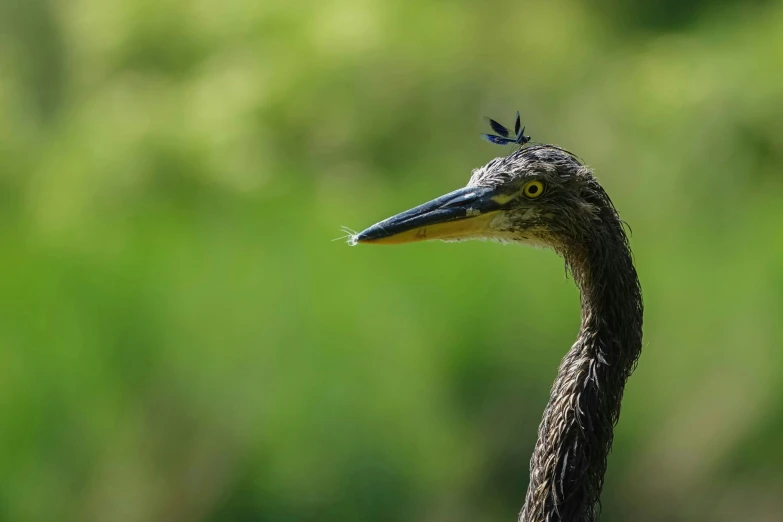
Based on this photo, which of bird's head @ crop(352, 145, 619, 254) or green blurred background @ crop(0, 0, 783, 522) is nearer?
bird's head @ crop(352, 145, 619, 254)

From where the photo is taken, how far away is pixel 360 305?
10.4 feet

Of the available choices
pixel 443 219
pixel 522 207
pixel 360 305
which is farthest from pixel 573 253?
pixel 360 305

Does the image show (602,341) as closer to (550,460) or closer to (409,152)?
(550,460)

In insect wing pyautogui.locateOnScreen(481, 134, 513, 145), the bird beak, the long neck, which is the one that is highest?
insect wing pyautogui.locateOnScreen(481, 134, 513, 145)

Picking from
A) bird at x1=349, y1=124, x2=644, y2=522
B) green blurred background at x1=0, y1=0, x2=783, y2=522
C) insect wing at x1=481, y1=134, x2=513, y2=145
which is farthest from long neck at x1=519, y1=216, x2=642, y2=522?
green blurred background at x1=0, y1=0, x2=783, y2=522

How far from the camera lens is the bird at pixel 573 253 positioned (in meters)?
1.43

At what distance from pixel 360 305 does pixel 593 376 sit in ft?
5.84

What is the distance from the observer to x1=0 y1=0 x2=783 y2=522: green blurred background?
313cm

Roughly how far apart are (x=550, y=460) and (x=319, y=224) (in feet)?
6.58

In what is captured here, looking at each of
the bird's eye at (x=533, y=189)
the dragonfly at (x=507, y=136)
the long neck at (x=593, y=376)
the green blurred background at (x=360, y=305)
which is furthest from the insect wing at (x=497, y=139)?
the green blurred background at (x=360, y=305)

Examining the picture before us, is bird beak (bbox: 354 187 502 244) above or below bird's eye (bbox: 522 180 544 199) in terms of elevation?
below

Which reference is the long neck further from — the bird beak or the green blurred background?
the green blurred background

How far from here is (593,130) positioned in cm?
346

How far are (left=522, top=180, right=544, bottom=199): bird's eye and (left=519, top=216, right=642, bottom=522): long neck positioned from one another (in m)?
0.10
